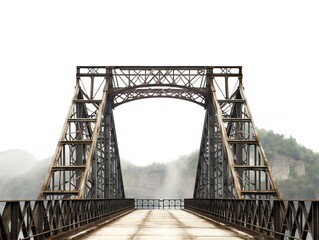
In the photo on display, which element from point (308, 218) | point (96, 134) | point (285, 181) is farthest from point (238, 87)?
point (285, 181)

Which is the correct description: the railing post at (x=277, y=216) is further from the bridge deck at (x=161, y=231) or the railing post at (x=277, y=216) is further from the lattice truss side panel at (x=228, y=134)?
the lattice truss side panel at (x=228, y=134)

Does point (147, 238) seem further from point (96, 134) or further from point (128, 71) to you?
point (128, 71)

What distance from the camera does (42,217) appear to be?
13.6 m

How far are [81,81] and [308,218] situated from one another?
24918mm

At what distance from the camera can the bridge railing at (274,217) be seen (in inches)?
429

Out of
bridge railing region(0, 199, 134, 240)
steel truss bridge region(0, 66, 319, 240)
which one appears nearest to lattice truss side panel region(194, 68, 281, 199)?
steel truss bridge region(0, 66, 319, 240)

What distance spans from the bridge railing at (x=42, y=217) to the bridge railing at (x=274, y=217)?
5.95 meters

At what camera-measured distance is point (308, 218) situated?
10.9 metres

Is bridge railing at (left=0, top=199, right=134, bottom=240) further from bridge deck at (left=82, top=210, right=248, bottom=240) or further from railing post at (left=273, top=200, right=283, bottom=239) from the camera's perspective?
railing post at (left=273, top=200, right=283, bottom=239)

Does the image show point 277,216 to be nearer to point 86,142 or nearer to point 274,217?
point 274,217

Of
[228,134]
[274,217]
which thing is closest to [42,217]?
[274,217]

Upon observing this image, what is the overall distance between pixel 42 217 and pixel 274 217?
6336 mm

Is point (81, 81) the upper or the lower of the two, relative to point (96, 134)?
upper

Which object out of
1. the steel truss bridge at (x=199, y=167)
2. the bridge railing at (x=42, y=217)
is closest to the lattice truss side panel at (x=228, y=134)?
the steel truss bridge at (x=199, y=167)
